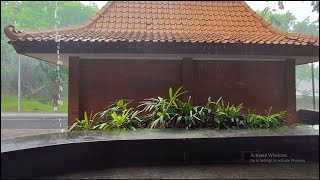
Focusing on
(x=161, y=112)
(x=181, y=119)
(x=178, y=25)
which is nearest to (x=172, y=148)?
(x=181, y=119)

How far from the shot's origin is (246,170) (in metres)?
2.47

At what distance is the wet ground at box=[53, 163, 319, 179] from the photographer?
2289mm

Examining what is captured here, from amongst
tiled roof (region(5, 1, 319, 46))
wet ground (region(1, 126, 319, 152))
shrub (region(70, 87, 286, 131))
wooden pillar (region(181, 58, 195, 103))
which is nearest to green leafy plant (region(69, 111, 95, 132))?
shrub (region(70, 87, 286, 131))

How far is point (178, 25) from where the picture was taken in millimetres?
4047

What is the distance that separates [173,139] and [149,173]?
15.4 inches

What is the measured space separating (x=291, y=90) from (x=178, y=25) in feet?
5.81

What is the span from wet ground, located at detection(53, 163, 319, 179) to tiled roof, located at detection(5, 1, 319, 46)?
1.71m

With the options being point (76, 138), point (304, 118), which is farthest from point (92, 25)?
point (304, 118)

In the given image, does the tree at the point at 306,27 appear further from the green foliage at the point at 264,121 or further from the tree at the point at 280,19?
the green foliage at the point at 264,121

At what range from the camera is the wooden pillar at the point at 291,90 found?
3705mm

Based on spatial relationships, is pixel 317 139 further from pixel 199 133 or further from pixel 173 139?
pixel 173 139

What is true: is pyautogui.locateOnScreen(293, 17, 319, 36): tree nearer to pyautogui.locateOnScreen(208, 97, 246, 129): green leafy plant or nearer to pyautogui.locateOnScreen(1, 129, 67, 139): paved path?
pyautogui.locateOnScreen(208, 97, 246, 129): green leafy plant

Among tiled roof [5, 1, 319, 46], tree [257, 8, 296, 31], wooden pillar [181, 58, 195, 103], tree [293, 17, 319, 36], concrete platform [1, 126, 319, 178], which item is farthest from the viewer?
wooden pillar [181, 58, 195, 103]

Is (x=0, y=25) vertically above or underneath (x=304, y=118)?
above
